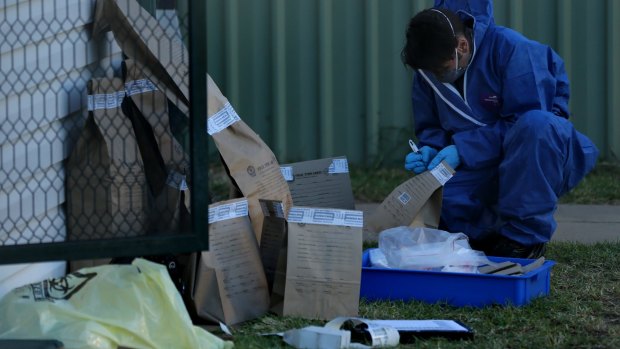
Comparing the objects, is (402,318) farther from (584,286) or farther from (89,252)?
(89,252)

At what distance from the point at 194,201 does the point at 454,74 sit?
1.52 metres

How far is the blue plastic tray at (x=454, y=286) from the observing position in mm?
3559

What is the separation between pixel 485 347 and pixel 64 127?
147 centimetres

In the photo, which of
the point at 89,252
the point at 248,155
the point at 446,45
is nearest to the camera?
the point at 89,252

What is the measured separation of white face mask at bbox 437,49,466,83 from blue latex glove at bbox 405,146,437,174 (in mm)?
307

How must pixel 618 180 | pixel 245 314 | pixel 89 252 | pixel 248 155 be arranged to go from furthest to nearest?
pixel 618 180
pixel 248 155
pixel 245 314
pixel 89 252

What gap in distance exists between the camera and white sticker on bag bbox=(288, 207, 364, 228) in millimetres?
3453

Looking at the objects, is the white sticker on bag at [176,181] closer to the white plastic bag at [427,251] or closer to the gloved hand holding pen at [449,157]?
the white plastic bag at [427,251]

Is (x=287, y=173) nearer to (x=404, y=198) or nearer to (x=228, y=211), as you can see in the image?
(x=404, y=198)

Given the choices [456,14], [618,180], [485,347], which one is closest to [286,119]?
[618,180]

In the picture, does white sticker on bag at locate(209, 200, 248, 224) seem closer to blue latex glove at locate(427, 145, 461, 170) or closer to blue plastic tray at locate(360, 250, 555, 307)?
blue plastic tray at locate(360, 250, 555, 307)

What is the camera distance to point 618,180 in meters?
6.12

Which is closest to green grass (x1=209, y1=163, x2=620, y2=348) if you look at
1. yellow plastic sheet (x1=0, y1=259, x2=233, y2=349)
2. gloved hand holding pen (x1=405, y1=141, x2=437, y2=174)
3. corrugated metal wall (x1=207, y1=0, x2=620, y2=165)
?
yellow plastic sheet (x1=0, y1=259, x2=233, y2=349)

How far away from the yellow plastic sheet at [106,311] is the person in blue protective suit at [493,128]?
1.54 m
